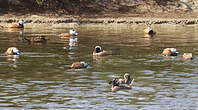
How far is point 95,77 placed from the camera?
1861 centimetres

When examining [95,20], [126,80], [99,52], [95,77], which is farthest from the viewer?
[95,20]

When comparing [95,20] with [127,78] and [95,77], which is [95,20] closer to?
[95,77]

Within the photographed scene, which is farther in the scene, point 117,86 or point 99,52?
point 99,52

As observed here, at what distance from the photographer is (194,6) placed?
52094 mm

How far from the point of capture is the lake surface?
14.7 m

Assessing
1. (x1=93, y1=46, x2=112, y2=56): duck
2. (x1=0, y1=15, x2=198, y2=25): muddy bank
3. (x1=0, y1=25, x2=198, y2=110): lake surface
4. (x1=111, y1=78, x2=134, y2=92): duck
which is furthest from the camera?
(x1=0, y1=15, x2=198, y2=25): muddy bank

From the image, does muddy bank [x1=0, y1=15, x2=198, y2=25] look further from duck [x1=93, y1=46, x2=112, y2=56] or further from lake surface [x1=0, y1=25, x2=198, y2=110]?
duck [x1=93, y1=46, x2=112, y2=56]

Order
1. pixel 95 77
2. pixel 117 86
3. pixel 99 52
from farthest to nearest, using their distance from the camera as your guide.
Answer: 1. pixel 99 52
2. pixel 95 77
3. pixel 117 86

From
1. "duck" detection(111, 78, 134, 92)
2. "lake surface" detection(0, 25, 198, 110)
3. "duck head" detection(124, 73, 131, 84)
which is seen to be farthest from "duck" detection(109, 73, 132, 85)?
"duck" detection(111, 78, 134, 92)

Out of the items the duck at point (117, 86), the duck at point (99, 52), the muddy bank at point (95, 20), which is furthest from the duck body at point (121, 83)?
the muddy bank at point (95, 20)

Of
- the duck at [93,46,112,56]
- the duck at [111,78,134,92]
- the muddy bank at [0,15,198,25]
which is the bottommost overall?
the duck at [111,78,134,92]

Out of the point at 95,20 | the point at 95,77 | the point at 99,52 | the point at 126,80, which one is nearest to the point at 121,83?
the point at 126,80

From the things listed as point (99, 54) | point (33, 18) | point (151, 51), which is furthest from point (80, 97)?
point (33, 18)

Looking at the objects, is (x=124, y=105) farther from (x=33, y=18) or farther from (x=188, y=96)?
(x=33, y=18)
